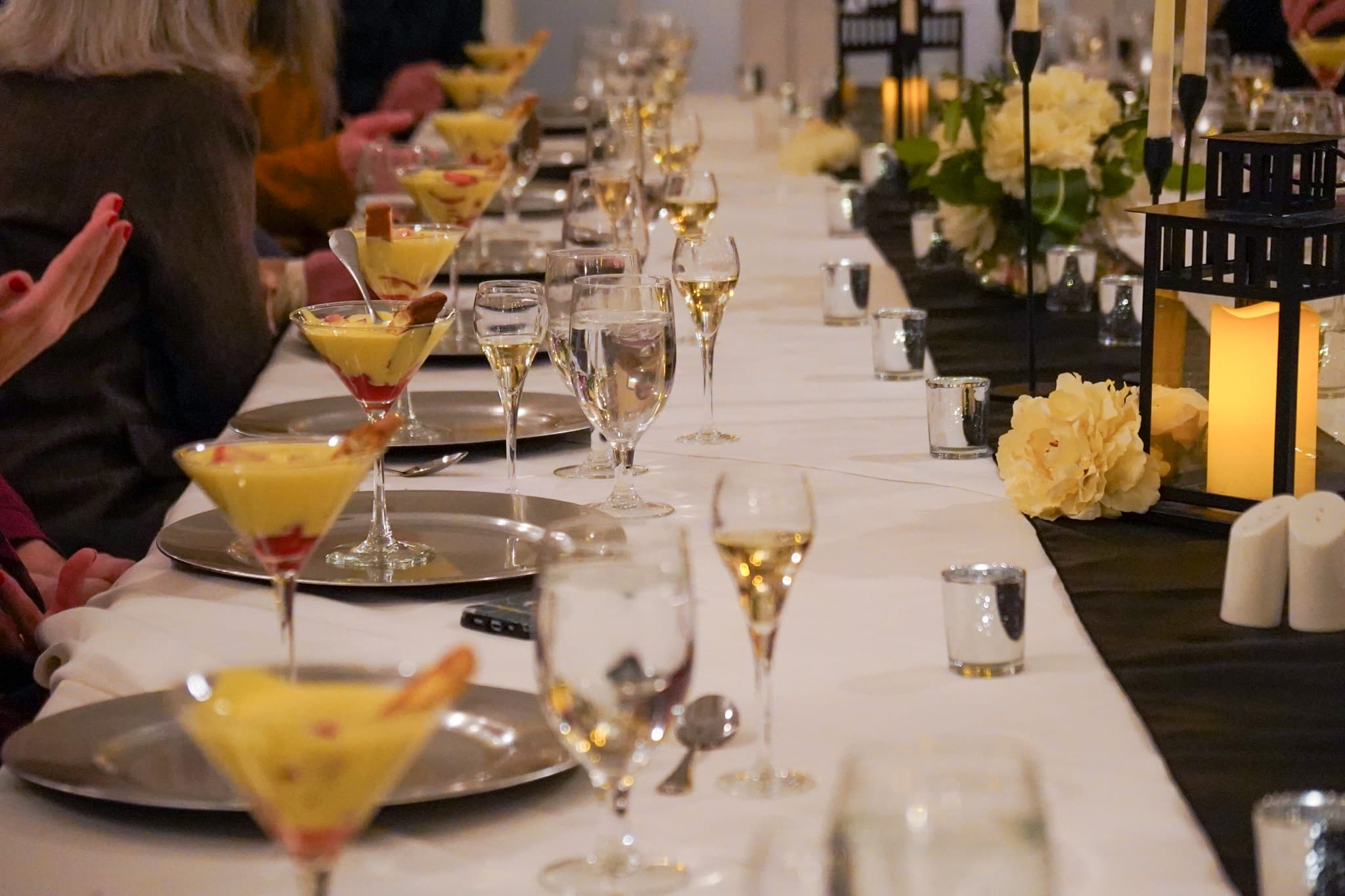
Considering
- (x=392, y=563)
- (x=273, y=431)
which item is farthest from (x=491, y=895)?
(x=273, y=431)

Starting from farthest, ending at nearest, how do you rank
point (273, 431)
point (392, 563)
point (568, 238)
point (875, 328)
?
1. point (568, 238)
2. point (875, 328)
3. point (273, 431)
4. point (392, 563)

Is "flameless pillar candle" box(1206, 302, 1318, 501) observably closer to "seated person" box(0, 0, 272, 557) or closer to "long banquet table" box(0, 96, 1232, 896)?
"long banquet table" box(0, 96, 1232, 896)

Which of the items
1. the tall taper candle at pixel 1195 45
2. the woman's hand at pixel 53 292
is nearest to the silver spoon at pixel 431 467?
the woman's hand at pixel 53 292

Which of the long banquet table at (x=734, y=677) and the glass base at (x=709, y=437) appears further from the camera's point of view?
the glass base at (x=709, y=437)

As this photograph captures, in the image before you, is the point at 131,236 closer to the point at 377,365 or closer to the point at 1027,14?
the point at 377,365

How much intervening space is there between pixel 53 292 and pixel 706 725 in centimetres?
105

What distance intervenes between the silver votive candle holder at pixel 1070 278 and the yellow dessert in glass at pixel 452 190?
0.76 m

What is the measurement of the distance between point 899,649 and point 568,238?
51.2 inches

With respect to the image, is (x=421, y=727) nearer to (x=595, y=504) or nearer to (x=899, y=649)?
(x=899, y=649)

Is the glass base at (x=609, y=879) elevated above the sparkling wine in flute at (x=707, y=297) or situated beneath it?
situated beneath

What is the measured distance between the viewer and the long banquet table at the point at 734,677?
0.83 meters

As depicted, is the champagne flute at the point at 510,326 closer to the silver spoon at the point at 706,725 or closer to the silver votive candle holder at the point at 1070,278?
the silver spoon at the point at 706,725

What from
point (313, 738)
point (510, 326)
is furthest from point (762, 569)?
point (510, 326)

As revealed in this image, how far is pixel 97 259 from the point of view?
1.81 m
